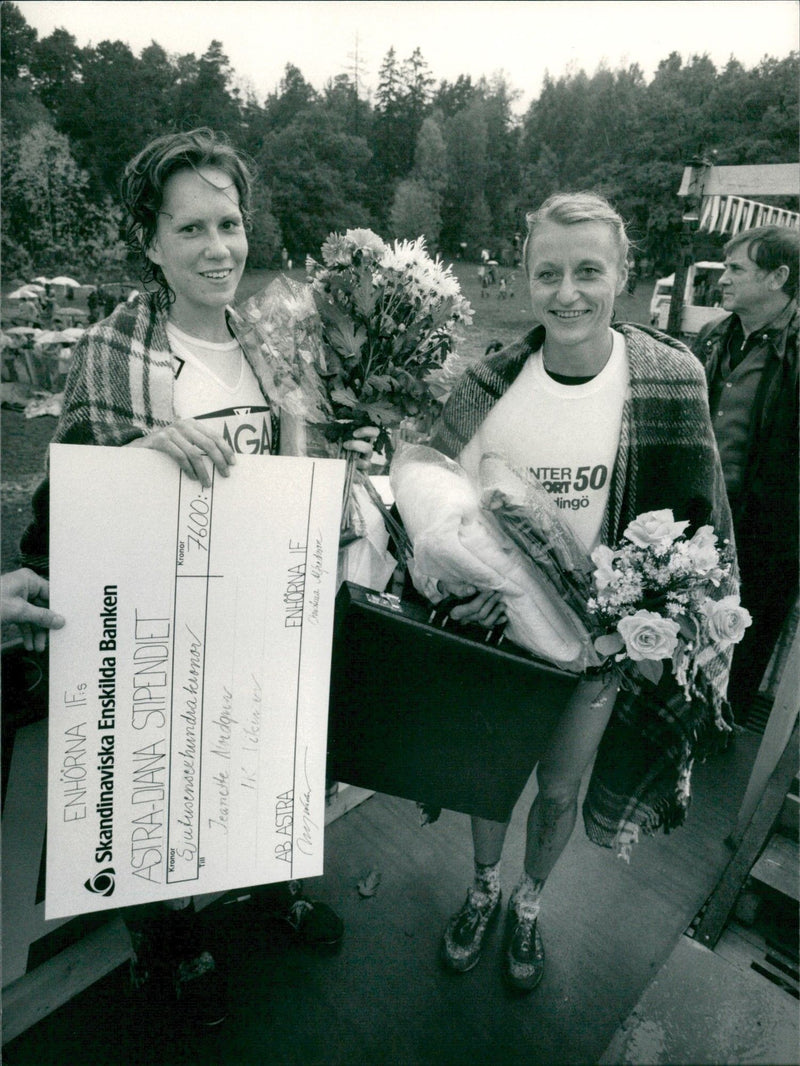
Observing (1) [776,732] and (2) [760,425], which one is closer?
(1) [776,732]

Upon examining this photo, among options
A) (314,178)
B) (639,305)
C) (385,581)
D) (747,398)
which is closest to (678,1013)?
(385,581)

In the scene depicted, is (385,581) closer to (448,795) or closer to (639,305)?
(448,795)

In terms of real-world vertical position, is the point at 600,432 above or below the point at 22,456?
above

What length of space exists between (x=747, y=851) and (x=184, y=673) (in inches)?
60.3

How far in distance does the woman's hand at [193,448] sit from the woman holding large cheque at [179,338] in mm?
260

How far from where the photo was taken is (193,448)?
0.89 m

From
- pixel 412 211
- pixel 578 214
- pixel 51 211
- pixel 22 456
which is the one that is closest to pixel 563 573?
pixel 578 214

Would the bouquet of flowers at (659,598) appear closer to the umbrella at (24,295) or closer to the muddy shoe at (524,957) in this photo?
the muddy shoe at (524,957)

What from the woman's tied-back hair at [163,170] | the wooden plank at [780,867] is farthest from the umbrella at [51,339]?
the wooden plank at [780,867]

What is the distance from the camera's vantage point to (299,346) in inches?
44.1

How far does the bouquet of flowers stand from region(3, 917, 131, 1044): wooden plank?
152 centimetres

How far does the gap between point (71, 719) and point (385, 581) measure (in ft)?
1.92

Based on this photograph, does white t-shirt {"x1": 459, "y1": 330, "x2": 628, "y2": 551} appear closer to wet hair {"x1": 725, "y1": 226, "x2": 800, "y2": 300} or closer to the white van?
wet hair {"x1": 725, "y1": 226, "x2": 800, "y2": 300}

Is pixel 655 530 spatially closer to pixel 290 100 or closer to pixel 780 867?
pixel 780 867
